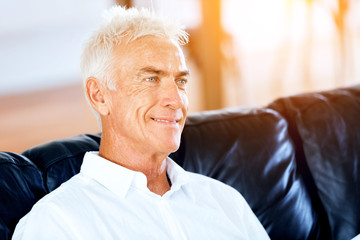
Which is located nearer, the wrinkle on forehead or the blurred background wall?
the wrinkle on forehead

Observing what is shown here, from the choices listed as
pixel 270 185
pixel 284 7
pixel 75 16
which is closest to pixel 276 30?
pixel 284 7

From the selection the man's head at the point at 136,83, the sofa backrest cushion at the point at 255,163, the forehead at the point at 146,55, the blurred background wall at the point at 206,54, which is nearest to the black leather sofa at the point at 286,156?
the sofa backrest cushion at the point at 255,163

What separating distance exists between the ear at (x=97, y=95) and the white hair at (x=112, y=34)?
0.02 meters

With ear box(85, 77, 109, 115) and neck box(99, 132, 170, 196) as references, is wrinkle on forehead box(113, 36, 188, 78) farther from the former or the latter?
neck box(99, 132, 170, 196)

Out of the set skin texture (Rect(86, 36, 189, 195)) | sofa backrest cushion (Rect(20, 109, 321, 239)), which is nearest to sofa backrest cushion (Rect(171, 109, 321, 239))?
sofa backrest cushion (Rect(20, 109, 321, 239))

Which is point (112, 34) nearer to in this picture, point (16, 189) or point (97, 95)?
point (97, 95)

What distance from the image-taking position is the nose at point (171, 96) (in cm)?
123

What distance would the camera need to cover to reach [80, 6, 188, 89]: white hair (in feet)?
4.03

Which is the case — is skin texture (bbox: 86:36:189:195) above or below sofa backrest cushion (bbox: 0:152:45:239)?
above

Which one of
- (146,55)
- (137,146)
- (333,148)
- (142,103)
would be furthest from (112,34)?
(333,148)

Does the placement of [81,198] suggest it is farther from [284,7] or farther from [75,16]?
[75,16]

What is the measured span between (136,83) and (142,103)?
59 mm

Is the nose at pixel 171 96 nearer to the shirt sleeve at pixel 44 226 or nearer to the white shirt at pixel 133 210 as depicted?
the white shirt at pixel 133 210

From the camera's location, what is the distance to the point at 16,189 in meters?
1.15
